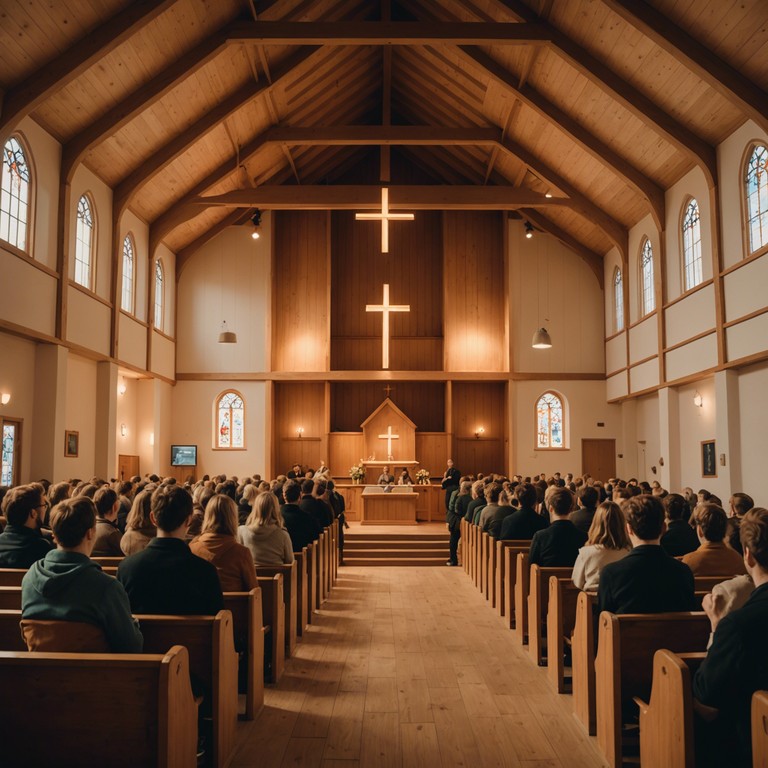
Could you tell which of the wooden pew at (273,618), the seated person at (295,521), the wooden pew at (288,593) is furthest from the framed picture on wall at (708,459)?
the wooden pew at (273,618)

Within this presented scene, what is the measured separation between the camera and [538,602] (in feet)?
18.1

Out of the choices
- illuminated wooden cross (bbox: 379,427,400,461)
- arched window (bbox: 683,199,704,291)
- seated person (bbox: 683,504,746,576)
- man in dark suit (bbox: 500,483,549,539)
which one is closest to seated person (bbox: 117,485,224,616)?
seated person (bbox: 683,504,746,576)

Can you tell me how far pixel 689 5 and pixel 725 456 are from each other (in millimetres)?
6171

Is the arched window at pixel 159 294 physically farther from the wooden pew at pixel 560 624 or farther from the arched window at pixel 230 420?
the wooden pew at pixel 560 624

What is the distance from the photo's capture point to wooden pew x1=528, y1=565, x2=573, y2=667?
548cm

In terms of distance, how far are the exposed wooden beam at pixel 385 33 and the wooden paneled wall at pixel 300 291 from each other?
7.47 metres

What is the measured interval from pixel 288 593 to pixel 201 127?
31.6 feet

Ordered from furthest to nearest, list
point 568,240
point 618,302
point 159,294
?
point 568,240, point 618,302, point 159,294

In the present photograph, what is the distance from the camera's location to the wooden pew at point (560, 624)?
190 inches

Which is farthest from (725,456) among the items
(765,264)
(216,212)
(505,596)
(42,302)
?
(216,212)

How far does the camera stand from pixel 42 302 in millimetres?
10969

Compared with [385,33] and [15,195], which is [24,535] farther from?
[385,33]

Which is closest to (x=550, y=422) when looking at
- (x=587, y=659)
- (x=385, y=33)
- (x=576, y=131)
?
(x=576, y=131)

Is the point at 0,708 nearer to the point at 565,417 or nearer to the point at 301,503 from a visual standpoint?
the point at 301,503
